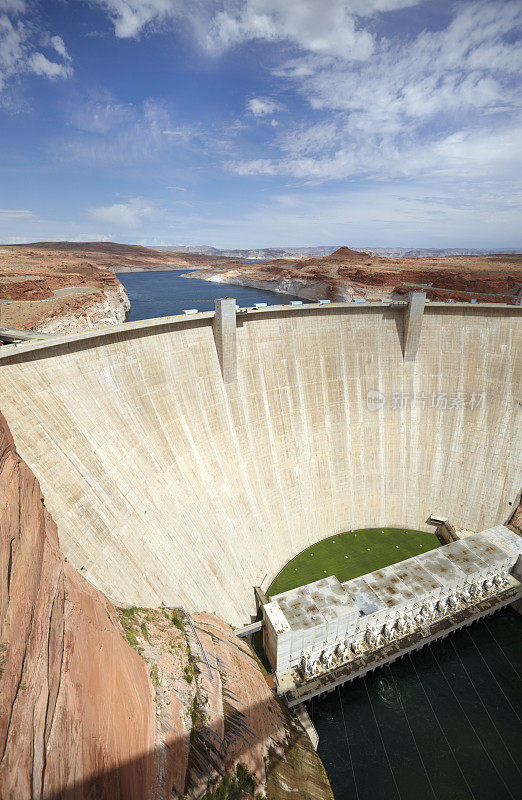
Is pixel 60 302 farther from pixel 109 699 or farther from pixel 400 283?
pixel 400 283

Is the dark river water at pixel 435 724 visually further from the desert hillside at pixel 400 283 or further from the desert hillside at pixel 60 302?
the desert hillside at pixel 400 283

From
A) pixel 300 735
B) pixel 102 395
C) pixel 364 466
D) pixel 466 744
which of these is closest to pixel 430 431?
pixel 364 466

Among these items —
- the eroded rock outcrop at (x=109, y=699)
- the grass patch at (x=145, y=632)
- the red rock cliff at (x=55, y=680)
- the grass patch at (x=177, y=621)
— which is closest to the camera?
the red rock cliff at (x=55, y=680)

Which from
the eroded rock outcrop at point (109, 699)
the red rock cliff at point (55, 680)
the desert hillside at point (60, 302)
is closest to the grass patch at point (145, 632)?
the eroded rock outcrop at point (109, 699)

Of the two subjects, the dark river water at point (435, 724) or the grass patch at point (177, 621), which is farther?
the dark river water at point (435, 724)

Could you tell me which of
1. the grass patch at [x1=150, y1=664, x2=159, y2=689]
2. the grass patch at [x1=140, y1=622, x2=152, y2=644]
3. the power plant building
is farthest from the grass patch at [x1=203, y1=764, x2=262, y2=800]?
the power plant building

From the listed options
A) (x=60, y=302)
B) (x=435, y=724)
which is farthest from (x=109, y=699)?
(x=60, y=302)
